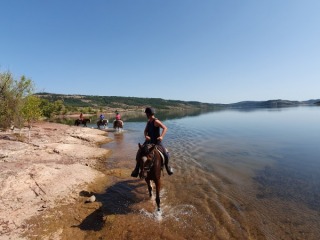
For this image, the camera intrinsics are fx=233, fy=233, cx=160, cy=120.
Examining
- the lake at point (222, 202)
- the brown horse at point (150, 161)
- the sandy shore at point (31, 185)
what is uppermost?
the brown horse at point (150, 161)

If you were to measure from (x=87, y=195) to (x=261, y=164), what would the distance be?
1347cm

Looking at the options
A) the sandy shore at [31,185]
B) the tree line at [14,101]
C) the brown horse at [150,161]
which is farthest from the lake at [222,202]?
the tree line at [14,101]

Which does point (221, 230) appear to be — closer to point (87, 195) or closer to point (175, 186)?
point (175, 186)

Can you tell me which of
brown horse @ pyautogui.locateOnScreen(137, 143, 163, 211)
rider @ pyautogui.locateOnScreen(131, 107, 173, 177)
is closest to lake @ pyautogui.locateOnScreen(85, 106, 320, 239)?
brown horse @ pyautogui.locateOnScreen(137, 143, 163, 211)

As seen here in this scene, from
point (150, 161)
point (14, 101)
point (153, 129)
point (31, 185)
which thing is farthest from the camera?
point (14, 101)

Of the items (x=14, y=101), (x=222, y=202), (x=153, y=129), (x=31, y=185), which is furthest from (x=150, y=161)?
(x=14, y=101)

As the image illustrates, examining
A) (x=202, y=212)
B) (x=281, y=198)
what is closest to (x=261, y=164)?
(x=281, y=198)

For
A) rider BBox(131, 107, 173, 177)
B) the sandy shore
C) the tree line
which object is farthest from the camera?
the tree line

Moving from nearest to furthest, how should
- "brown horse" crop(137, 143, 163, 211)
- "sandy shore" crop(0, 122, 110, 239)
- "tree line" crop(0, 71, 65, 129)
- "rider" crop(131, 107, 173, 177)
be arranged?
"sandy shore" crop(0, 122, 110, 239) → "brown horse" crop(137, 143, 163, 211) → "rider" crop(131, 107, 173, 177) → "tree line" crop(0, 71, 65, 129)

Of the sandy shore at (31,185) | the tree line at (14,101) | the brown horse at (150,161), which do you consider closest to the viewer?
the sandy shore at (31,185)

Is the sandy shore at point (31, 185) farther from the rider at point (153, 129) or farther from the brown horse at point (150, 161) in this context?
the rider at point (153, 129)

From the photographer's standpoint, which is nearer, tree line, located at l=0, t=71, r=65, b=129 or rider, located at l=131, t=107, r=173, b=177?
→ rider, located at l=131, t=107, r=173, b=177

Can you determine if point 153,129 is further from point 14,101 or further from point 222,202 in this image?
Answer: point 14,101

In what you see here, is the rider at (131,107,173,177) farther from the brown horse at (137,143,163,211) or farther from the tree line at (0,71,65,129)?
the tree line at (0,71,65,129)
